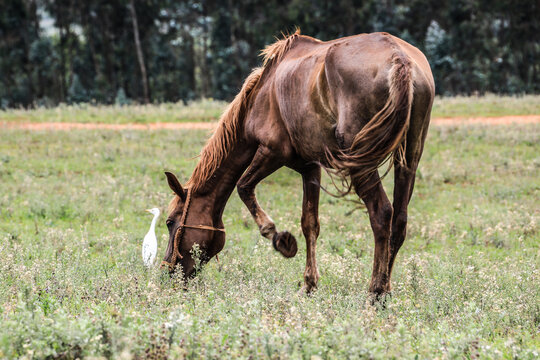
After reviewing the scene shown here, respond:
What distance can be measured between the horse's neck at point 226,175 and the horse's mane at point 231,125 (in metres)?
0.06

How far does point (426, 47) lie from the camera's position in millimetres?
43312

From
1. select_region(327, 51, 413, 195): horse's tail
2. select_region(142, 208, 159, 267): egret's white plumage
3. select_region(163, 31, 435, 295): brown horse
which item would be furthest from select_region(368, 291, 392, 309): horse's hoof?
select_region(142, 208, 159, 267): egret's white plumage

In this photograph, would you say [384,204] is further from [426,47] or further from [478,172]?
[426,47]

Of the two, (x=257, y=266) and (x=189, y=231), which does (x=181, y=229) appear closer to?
(x=189, y=231)

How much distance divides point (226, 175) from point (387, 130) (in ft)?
7.69

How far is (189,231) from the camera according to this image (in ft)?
19.9

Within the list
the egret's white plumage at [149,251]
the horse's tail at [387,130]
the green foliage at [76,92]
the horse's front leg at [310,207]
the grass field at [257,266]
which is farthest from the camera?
the green foliage at [76,92]

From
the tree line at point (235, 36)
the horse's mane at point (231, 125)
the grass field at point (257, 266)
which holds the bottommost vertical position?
the grass field at point (257, 266)

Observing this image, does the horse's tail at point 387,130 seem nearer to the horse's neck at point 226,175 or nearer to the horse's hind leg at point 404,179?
the horse's hind leg at point 404,179

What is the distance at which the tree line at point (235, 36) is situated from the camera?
4569cm

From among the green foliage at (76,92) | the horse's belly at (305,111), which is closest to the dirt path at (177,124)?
the horse's belly at (305,111)

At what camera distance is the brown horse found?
443 centimetres

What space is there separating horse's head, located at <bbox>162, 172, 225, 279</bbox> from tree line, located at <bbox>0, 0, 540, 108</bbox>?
38827 mm

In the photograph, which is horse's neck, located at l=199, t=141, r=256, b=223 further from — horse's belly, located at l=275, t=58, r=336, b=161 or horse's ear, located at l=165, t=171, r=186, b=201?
horse's belly, located at l=275, t=58, r=336, b=161
